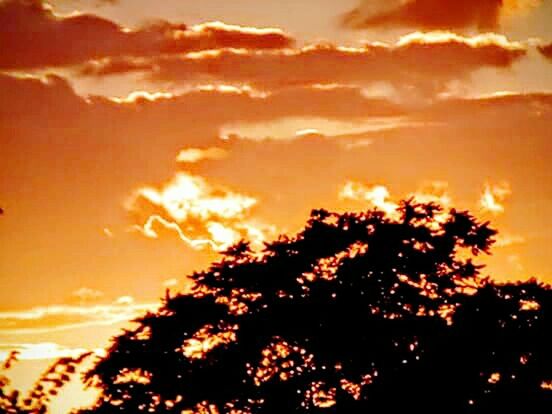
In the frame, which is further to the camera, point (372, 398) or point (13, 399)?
point (372, 398)

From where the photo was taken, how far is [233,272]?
3019 centimetres

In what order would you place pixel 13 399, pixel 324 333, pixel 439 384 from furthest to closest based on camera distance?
pixel 324 333 → pixel 439 384 → pixel 13 399

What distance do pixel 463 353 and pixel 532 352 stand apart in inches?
106

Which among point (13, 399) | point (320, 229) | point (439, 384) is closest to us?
point (13, 399)

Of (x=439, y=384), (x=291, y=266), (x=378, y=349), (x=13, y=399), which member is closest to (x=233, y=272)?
(x=291, y=266)

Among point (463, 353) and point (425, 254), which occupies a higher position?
point (425, 254)

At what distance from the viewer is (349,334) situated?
27844mm

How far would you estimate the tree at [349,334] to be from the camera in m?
26.6

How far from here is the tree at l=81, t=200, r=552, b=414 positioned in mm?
26578

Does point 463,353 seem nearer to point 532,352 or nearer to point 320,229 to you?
point 532,352

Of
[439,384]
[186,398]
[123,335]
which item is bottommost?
[439,384]

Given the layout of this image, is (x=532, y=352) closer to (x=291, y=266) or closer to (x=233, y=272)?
(x=291, y=266)

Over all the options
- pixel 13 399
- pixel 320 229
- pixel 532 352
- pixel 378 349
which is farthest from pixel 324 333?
pixel 13 399

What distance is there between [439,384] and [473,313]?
3.15 meters
